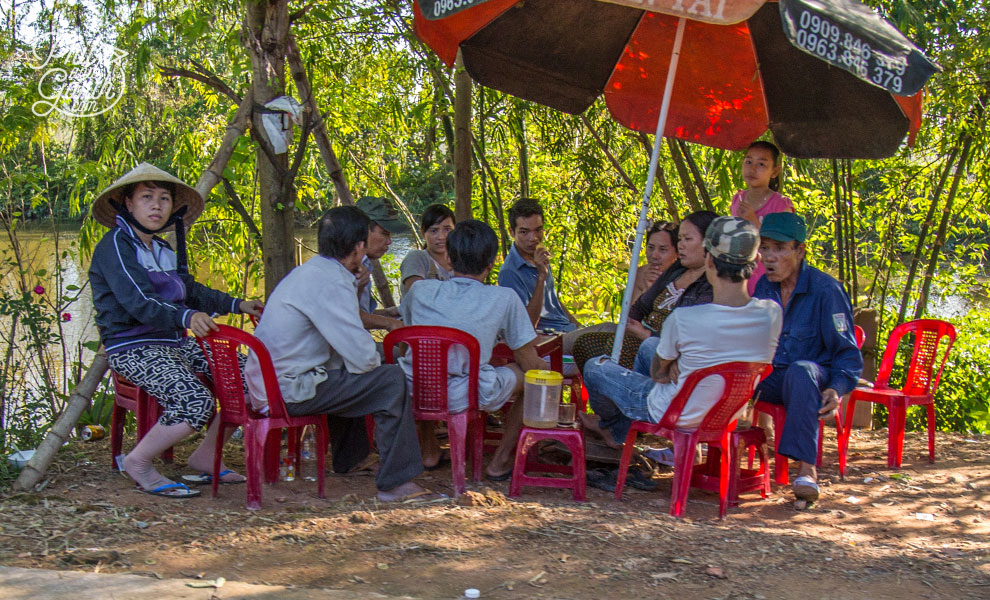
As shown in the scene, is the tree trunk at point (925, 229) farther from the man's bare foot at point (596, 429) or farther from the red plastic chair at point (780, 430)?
the man's bare foot at point (596, 429)

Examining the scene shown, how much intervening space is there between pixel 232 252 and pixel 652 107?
4.10 metres

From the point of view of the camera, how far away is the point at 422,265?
4.99 meters

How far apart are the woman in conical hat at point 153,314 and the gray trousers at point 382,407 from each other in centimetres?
52

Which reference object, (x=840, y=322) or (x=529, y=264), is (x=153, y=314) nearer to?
(x=529, y=264)

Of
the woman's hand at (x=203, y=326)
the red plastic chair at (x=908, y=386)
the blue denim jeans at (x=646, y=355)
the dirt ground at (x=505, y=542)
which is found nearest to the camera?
the dirt ground at (x=505, y=542)

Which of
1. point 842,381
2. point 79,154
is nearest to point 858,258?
point 842,381

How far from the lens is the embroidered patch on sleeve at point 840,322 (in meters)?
4.34

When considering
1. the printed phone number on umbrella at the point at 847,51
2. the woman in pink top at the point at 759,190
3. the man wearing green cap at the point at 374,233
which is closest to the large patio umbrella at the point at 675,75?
the woman in pink top at the point at 759,190

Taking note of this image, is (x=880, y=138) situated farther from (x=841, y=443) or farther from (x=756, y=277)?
(x=841, y=443)

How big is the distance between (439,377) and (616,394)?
0.84 meters

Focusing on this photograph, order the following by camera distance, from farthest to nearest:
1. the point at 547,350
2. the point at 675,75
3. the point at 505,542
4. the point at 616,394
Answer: the point at 675,75 → the point at 547,350 → the point at 616,394 → the point at 505,542

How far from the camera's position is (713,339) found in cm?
369

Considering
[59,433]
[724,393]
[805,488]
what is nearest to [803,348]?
[805,488]

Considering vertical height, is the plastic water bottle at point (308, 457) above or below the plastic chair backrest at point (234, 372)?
below
